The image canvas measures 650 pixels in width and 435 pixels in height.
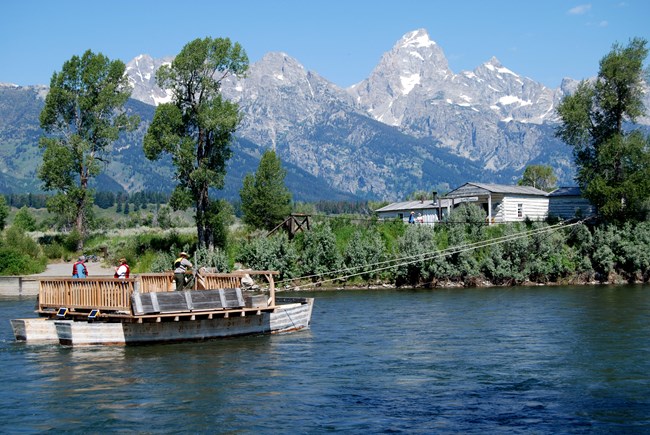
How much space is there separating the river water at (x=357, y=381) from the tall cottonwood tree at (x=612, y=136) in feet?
105

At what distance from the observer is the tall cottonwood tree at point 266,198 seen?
239 ft

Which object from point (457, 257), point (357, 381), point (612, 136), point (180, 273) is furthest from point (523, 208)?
point (357, 381)

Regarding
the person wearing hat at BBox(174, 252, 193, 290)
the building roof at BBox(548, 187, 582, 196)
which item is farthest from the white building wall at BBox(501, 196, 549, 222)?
the person wearing hat at BBox(174, 252, 193, 290)

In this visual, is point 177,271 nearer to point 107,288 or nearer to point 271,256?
point 107,288

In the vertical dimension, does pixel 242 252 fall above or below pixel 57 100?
below

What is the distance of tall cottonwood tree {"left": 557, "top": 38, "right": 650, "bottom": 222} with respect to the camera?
6700cm

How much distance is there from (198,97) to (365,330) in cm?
3749

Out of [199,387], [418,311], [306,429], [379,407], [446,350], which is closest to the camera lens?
[306,429]

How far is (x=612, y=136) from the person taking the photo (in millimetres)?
69875

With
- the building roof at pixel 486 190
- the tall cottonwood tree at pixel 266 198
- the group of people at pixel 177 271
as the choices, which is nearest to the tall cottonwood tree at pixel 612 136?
the building roof at pixel 486 190

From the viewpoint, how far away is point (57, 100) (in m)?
71.8

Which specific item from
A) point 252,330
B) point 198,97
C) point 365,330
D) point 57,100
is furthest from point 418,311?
point 57,100

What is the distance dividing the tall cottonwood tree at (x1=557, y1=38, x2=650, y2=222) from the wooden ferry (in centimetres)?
4402

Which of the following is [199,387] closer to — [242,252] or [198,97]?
[242,252]
